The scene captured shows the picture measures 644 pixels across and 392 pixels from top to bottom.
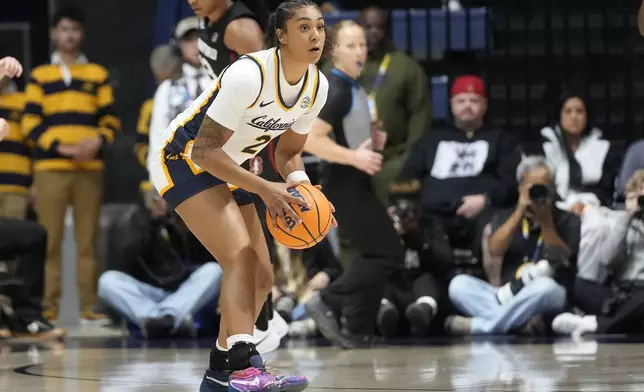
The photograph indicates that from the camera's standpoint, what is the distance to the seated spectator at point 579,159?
30.1 feet

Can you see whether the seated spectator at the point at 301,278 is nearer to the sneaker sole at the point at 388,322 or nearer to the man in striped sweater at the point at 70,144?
the sneaker sole at the point at 388,322

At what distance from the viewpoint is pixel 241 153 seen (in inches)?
205

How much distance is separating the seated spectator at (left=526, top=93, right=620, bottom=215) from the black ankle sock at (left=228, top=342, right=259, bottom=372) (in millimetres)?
4609

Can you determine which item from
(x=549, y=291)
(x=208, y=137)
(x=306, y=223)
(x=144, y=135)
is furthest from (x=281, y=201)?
(x=144, y=135)

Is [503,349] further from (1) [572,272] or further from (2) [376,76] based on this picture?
(2) [376,76]

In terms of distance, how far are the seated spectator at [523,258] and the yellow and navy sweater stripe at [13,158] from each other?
388 centimetres

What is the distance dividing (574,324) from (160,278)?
9.54ft

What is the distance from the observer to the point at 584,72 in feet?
35.5

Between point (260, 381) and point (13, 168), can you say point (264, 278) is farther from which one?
point (13, 168)

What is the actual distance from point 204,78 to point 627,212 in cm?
319

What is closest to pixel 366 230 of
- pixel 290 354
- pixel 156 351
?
pixel 290 354

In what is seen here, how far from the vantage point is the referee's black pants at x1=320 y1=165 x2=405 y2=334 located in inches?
296

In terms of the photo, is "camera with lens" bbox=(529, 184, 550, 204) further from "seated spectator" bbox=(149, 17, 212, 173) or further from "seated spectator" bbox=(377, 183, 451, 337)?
"seated spectator" bbox=(149, 17, 212, 173)

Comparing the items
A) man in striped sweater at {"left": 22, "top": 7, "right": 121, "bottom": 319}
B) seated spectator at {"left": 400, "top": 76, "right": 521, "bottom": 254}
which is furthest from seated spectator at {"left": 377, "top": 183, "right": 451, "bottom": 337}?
man in striped sweater at {"left": 22, "top": 7, "right": 121, "bottom": 319}
